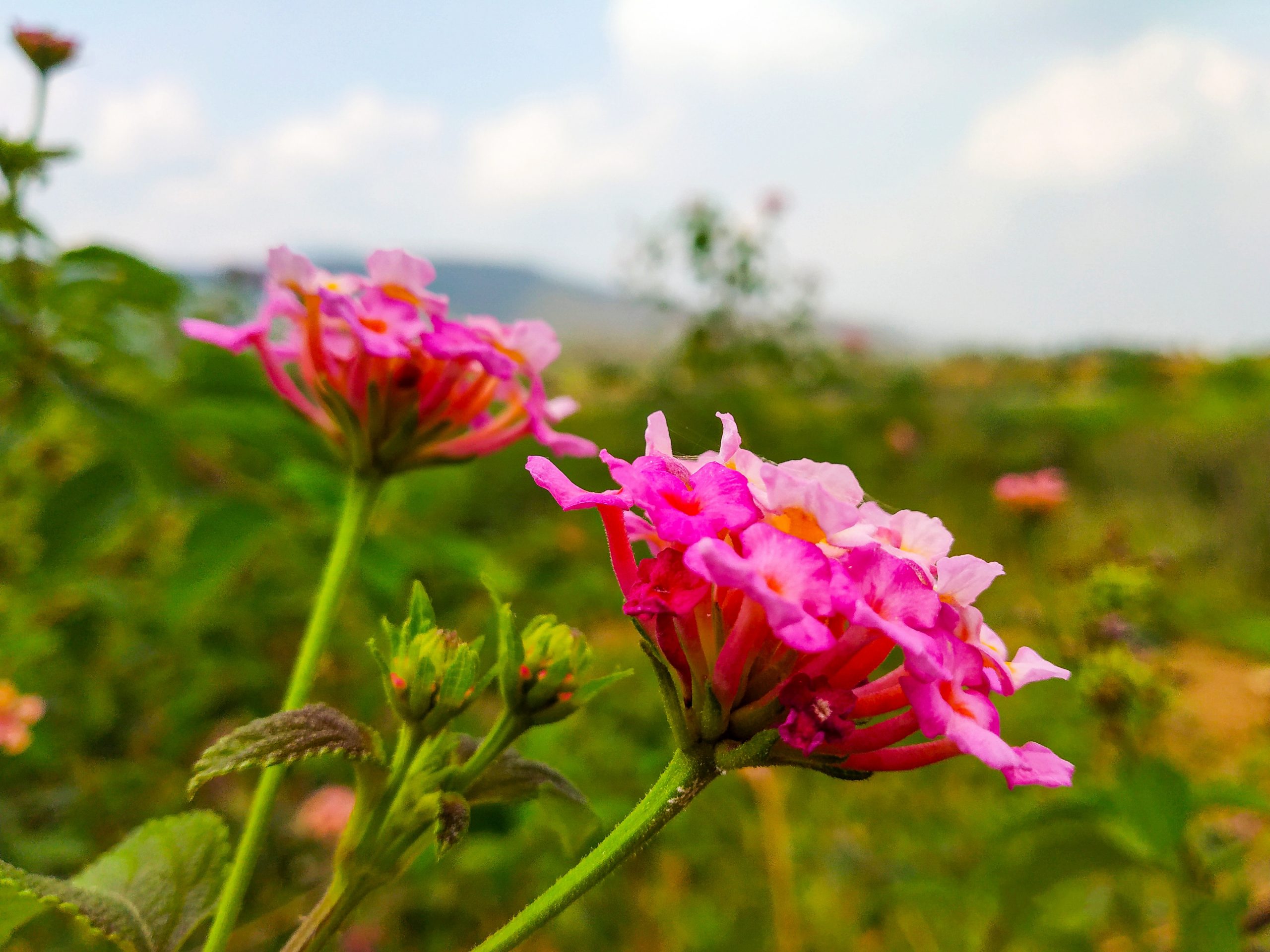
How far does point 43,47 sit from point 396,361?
2.97ft

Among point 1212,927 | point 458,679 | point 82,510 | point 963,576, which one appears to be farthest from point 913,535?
point 82,510

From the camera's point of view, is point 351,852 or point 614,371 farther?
point 614,371

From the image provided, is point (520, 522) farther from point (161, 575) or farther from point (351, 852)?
point (351, 852)

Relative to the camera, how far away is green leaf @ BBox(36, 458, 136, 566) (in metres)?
0.99

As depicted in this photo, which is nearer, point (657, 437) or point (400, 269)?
point (657, 437)

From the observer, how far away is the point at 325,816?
1.53 meters

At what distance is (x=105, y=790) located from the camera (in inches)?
53.9

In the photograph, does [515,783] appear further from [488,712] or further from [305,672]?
[488,712]

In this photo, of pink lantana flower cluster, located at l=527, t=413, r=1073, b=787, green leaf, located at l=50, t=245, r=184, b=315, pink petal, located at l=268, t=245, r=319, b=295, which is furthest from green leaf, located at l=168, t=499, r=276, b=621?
pink lantana flower cluster, located at l=527, t=413, r=1073, b=787

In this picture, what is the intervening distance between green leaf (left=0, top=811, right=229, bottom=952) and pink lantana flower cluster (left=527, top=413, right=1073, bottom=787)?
1.07ft

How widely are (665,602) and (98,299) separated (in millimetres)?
1018

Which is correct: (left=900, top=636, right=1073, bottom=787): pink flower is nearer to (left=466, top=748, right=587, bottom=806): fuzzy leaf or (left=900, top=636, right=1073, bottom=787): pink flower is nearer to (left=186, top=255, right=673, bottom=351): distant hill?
(left=466, top=748, right=587, bottom=806): fuzzy leaf

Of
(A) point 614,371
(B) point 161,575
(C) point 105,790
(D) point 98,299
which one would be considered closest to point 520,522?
(A) point 614,371

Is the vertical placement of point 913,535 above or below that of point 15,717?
above
